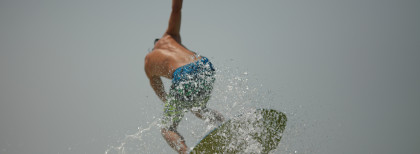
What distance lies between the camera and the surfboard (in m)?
2.38

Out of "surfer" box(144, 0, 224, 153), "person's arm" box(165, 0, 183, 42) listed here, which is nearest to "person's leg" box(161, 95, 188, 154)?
"surfer" box(144, 0, 224, 153)

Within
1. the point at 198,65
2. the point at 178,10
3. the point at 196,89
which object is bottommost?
the point at 196,89

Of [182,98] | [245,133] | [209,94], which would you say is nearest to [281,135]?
[245,133]

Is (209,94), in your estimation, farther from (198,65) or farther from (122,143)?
(122,143)

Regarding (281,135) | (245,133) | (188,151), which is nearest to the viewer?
(188,151)

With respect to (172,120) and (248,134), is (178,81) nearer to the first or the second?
(172,120)

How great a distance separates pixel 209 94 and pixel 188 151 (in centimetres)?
57

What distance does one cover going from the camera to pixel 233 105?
2.95 m

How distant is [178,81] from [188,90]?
115 mm

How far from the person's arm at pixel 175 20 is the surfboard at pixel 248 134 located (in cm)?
92

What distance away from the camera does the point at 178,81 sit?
2.52 m

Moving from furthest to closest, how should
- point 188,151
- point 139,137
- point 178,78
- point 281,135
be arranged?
point 139,137, point 281,135, point 178,78, point 188,151

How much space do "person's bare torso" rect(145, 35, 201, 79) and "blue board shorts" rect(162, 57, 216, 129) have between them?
0.19 ft

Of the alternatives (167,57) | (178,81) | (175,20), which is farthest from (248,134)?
(175,20)
